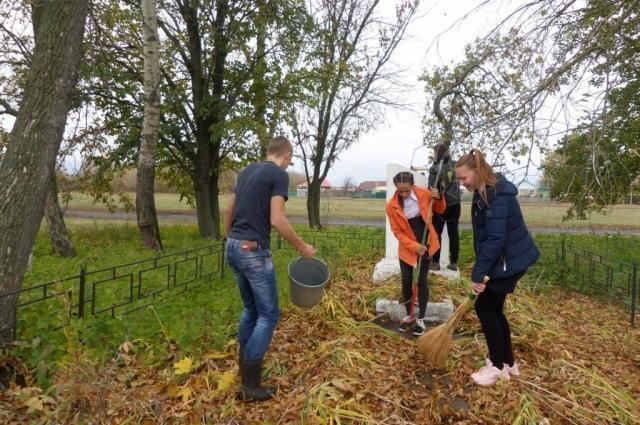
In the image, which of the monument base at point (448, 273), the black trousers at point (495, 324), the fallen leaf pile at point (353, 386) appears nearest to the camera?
the fallen leaf pile at point (353, 386)

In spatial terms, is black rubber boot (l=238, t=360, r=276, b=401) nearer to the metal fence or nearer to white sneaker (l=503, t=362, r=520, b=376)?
the metal fence

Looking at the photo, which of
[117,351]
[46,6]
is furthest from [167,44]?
[117,351]

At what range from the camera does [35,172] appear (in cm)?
362

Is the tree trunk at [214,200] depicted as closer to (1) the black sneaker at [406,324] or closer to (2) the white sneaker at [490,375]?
(1) the black sneaker at [406,324]

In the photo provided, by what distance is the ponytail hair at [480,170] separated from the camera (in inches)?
123

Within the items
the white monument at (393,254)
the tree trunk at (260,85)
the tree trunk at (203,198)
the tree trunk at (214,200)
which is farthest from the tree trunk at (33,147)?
the tree trunk at (214,200)

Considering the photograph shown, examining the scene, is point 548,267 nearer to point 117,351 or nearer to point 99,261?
point 117,351

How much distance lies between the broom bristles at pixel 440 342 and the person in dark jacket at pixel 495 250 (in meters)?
0.29

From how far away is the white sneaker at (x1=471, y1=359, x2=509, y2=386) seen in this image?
325 cm

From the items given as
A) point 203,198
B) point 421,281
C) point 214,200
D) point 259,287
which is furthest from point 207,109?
point 259,287

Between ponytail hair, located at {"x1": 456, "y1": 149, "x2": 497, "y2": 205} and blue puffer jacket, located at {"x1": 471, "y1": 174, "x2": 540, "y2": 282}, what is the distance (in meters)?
0.04

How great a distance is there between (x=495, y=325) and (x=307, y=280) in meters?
1.94

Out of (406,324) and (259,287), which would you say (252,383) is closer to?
(259,287)

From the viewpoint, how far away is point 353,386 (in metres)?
3.15
